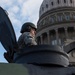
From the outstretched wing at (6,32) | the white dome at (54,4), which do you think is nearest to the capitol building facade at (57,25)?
the white dome at (54,4)

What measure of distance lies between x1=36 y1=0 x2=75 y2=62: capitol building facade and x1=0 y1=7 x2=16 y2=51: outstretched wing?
47.0 meters

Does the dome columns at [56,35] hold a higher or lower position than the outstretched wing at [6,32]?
higher

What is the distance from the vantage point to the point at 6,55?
2.52m

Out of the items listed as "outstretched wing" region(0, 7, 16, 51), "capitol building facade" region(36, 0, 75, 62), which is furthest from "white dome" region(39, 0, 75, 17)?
"outstretched wing" region(0, 7, 16, 51)

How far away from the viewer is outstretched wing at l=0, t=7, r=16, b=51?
236cm

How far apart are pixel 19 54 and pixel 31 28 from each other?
360 mm

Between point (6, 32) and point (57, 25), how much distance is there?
4857 cm

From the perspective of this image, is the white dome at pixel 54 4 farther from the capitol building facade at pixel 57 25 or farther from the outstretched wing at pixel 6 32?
the outstretched wing at pixel 6 32

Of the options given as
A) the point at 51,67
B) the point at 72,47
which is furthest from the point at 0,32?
the point at 72,47

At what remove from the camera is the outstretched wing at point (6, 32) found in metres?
2.36

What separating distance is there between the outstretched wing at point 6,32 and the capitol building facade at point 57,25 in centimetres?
4705

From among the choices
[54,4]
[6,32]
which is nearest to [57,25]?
[54,4]

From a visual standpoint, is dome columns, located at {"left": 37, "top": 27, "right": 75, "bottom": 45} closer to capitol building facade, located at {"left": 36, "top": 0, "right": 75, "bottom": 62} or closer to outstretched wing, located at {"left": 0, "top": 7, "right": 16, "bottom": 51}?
capitol building facade, located at {"left": 36, "top": 0, "right": 75, "bottom": 62}

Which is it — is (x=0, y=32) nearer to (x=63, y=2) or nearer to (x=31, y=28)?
(x=31, y=28)
